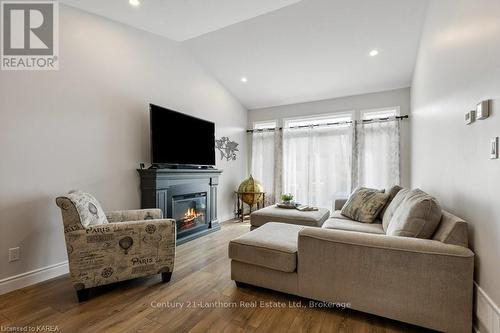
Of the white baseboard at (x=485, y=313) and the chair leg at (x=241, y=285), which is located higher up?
the white baseboard at (x=485, y=313)

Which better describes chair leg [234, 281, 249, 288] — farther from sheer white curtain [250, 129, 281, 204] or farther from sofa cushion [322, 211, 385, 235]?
sheer white curtain [250, 129, 281, 204]

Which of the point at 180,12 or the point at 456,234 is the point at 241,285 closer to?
the point at 456,234

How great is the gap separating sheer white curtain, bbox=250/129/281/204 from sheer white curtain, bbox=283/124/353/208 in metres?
0.16

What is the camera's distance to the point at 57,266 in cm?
233

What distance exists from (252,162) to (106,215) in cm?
347

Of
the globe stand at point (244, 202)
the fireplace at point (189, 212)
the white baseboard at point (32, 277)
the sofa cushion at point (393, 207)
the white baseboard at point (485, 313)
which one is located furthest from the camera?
the globe stand at point (244, 202)

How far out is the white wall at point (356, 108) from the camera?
13.5ft

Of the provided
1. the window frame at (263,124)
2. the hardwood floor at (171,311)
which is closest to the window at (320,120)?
the window frame at (263,124)

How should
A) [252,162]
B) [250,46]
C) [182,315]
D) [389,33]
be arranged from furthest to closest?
[252,162] → [250,46] → [389,33] → [182,315]

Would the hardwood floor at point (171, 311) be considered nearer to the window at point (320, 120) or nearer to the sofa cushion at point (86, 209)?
the sofa cushion at point (86, 209)

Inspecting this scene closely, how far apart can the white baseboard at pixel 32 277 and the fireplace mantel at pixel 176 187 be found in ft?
3.38

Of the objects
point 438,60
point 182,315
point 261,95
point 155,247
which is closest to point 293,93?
point 261,95

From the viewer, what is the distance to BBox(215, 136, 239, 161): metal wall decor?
466 cm

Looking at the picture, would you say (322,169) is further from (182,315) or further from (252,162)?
(182,315)
